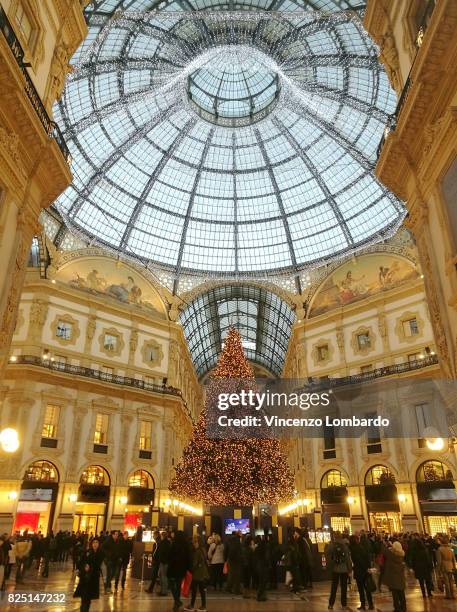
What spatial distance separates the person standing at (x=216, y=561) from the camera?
50.8ft

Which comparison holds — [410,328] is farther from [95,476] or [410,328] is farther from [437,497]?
[95,476]

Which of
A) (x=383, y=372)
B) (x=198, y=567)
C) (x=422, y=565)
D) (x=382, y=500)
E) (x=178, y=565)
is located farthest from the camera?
(x=383, y=372)

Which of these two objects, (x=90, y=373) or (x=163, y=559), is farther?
(x=90, y=373)

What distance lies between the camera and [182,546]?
36.3 ft

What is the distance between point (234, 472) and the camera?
82.3ft

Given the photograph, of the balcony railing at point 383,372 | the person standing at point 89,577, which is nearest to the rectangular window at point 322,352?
the balcony railing at point 383,372

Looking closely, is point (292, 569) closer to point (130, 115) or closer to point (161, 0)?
point (161, 0)

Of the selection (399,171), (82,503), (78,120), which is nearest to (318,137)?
(78,120)

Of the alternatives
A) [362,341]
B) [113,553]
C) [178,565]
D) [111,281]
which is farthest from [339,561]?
[111,281]

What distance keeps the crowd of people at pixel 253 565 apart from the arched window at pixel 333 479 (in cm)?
1566

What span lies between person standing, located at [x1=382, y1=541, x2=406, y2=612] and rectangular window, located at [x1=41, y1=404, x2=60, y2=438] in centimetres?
2622

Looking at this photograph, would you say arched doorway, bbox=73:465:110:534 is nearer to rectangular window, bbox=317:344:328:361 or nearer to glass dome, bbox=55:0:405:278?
glass dome, bbox=55:0:405:278

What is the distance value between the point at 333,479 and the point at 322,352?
34.8ft

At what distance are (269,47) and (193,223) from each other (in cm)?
1753
